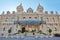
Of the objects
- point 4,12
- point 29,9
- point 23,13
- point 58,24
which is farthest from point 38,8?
point 4,12

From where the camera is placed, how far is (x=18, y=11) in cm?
3294

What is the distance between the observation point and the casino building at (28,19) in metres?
30.0

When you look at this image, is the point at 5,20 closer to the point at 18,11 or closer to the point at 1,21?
the point at 1,21

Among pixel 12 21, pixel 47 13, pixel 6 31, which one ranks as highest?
Result: pixel 47 13

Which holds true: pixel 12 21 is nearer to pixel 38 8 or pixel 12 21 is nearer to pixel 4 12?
pixel 4 12

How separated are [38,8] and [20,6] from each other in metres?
5.44

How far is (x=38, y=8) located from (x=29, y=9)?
2815 mm

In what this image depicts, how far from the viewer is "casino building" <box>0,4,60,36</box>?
30025 millimetres

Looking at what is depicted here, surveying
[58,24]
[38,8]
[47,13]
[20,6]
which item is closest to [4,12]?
[20,6]

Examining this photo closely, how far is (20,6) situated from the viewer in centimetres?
3350

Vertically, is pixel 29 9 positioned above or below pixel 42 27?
above

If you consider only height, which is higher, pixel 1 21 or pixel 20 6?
pixel 20 6

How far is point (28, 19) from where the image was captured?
29875mm

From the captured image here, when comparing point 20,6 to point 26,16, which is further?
point 20,6
